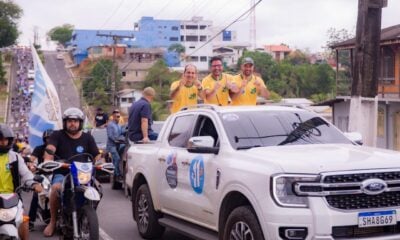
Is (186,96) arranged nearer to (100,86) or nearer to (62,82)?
(100,86)

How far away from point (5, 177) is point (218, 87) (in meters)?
5.18

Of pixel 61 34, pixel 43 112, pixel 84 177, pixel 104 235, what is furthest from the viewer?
pixel 61 34

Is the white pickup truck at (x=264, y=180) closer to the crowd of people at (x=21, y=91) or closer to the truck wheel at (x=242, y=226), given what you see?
the truck wheel at (x=242, y=226)

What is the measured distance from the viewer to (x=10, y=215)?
668 centimetres

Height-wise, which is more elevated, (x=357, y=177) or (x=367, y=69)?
(x=367, y=69)

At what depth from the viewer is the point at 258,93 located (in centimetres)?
1210


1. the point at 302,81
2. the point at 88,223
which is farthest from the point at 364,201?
the point at 302,81

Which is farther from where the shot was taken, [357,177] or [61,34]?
[61,34]

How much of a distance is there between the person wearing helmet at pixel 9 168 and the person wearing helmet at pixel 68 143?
1064 millimetres

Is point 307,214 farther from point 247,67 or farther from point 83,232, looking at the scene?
point 247,67

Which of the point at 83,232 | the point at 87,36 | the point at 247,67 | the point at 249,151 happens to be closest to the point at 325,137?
the point at 249,151

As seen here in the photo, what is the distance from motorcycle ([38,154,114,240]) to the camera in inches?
304

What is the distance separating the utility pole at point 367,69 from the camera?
12148mm

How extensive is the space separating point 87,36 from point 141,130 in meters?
119
